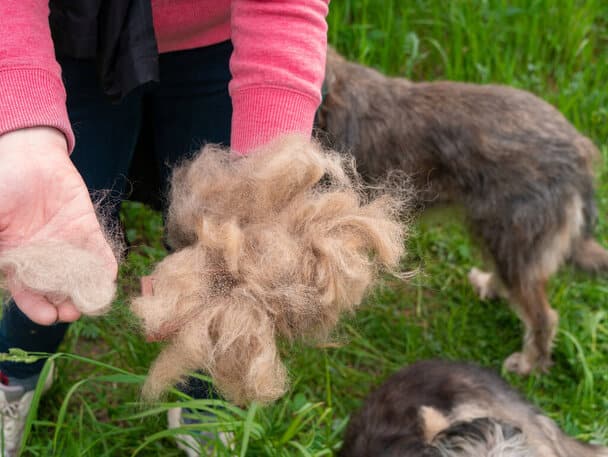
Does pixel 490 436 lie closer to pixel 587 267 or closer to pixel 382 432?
pixel 382 432

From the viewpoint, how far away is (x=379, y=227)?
1290 millimetres

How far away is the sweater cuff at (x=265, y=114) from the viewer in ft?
4.71

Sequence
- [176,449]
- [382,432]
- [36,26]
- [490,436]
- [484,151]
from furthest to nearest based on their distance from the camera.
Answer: [484,151] < [176,449] < [382,432] < [490,436] < [36,26]

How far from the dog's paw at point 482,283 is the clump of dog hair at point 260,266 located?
1676mm

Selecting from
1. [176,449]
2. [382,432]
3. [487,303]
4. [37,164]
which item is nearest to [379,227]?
[37,164]

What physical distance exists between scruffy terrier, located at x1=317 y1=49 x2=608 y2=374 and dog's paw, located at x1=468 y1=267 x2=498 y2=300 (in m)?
0.19

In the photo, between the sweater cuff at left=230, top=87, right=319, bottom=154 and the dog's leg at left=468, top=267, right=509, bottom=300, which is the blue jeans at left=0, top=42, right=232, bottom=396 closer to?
the sweater cuff at left=230, top=87, right=319, bottom=154

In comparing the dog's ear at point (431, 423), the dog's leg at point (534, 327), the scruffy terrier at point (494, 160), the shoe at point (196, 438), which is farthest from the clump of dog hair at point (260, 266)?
the dog's leg at point (534, 327)

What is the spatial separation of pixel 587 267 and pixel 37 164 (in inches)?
84.4

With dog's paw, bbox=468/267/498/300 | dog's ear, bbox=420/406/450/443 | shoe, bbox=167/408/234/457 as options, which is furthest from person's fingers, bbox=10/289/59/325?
dog's paw, bbox=468/267/498/300

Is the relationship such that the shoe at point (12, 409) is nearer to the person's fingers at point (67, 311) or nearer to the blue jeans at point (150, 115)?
the blue jeans at point (150, 115)

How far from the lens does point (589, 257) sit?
8.80 ft

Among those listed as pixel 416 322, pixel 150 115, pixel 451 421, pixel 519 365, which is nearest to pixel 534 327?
pixel 519 365

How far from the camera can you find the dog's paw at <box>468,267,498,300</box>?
293cm
